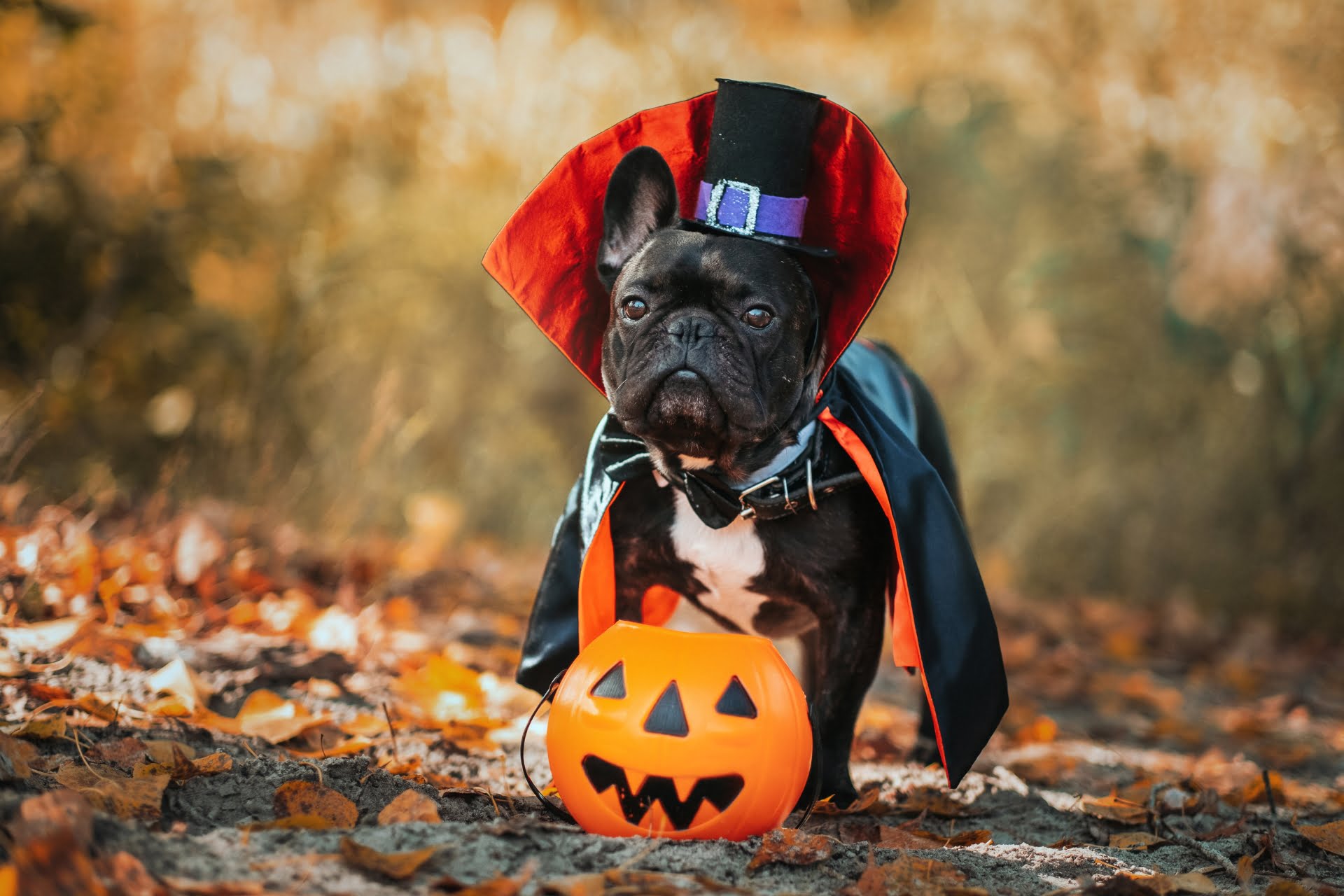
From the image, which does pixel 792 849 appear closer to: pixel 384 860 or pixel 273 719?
pixel 384 860

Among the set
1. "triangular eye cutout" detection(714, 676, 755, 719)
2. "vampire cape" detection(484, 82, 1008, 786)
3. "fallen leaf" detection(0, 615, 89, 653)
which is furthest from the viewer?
"fallen leaf" detection(0, 615, 89, 653)

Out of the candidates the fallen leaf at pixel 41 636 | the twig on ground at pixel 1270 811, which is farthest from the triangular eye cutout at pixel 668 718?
the fallen leaf at pixel 41 636

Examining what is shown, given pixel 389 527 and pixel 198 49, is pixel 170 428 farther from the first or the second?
pixel 198 49

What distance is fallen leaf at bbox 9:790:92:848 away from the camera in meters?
1.51

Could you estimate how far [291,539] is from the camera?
4543 mm

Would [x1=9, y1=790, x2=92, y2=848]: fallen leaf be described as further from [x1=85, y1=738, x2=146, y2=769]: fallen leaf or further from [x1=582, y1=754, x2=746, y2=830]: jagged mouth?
[x1=582, y1=754, x2=746, y2=830]: jagged mouth

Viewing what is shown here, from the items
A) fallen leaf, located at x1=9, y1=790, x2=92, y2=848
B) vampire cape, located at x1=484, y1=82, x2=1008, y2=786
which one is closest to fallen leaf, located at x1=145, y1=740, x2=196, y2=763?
fallen leaf, located at x1=9, y1=790, x2=92, y2=848

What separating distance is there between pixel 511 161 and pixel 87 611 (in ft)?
16.6

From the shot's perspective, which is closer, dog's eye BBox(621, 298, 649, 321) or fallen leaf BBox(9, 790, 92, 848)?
fallen leaf BBox(9, 790, 92, 848)

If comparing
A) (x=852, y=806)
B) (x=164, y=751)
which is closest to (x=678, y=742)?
(x=852, y=806)

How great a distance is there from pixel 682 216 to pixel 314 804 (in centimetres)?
165

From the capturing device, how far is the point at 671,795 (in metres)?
2.04

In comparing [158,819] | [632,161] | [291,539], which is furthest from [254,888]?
[291,539]

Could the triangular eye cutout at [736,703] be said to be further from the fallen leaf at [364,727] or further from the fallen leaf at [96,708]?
the fallen leaf at [96,708]
